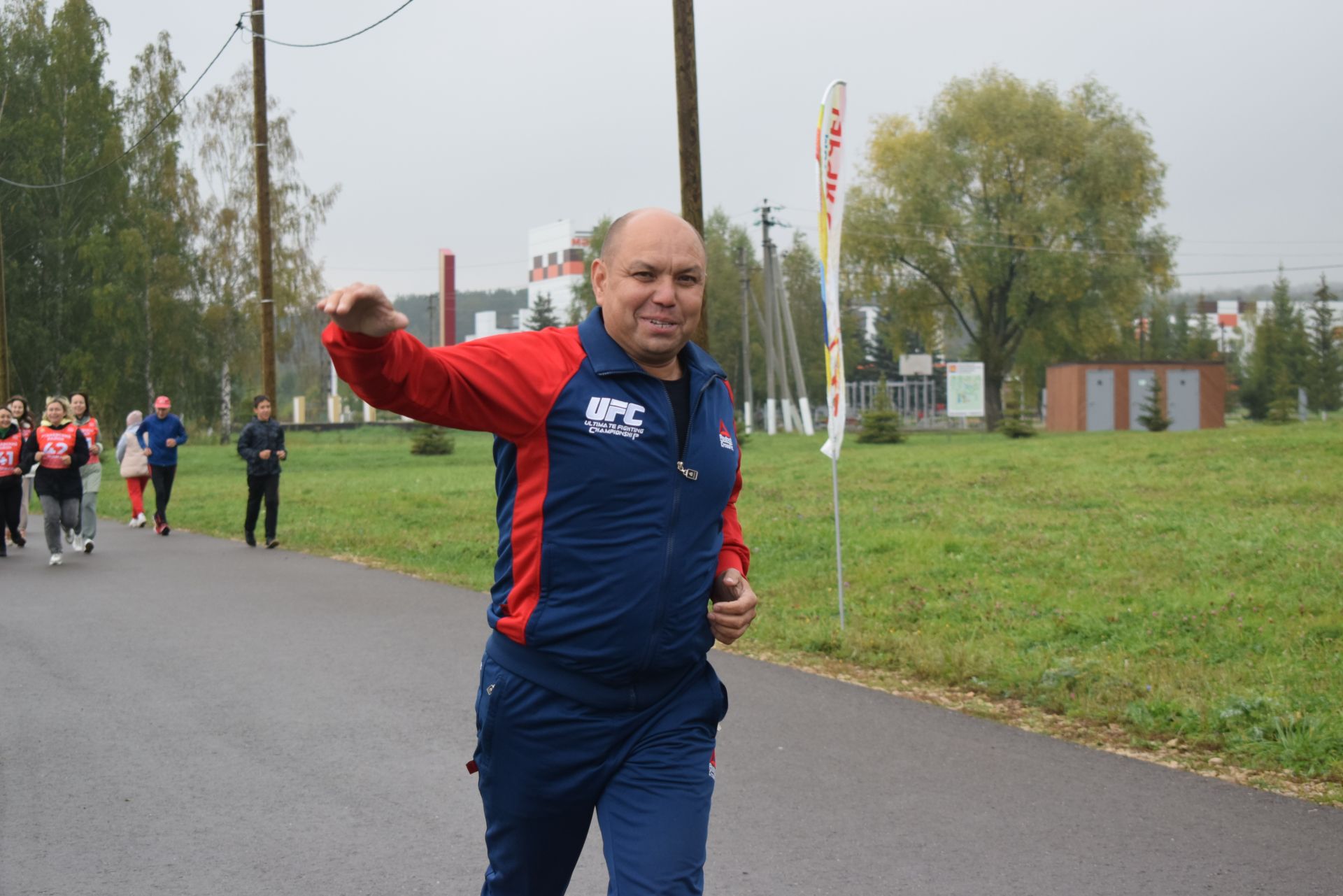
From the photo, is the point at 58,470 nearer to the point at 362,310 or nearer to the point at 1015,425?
the point at 362,310

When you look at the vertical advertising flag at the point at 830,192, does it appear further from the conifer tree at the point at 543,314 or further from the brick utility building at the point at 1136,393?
the conifer tree at the point at 543,314

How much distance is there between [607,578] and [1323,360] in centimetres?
9228

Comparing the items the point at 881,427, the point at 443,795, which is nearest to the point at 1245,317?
the point at 881,427

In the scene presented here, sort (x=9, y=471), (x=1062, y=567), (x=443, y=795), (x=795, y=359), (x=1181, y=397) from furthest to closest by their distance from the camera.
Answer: (x=795, y=359) → (x=1181, y=397) → (x=9, y=471) → (x=1062, y=567) → (x=443, y=795)

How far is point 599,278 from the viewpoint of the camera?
3047 millimetres

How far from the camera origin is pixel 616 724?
288cm

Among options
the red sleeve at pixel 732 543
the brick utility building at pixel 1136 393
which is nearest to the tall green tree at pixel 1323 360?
the brick utility building at pixel 1136 393

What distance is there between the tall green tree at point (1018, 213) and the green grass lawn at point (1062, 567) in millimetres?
29048

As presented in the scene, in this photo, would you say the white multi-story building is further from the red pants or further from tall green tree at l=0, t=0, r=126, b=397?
the red pants

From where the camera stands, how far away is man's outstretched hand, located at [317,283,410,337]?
2402 mm

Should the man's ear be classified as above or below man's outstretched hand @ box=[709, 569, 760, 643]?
above

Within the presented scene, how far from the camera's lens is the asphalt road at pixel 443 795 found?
4.69m

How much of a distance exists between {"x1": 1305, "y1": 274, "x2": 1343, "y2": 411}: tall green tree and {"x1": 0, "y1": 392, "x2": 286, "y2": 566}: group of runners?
249ft

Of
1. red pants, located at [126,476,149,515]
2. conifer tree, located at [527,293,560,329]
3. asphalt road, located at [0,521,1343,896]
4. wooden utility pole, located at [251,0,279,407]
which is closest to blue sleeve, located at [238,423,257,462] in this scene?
red pants, located at [126,476,149,515]
